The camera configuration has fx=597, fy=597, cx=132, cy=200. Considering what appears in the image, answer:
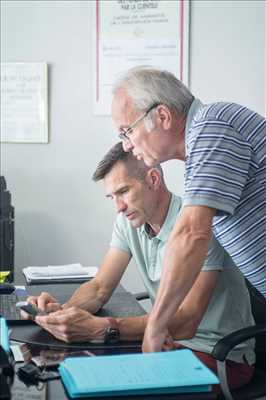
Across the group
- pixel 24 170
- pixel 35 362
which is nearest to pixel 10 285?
pixel 35 362

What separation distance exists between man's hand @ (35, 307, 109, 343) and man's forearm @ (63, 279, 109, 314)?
23 centimetres

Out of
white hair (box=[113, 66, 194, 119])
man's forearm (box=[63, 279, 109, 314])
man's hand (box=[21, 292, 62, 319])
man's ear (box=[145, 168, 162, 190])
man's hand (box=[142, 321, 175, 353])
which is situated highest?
white hair (box=[113, 66, 194, 119])

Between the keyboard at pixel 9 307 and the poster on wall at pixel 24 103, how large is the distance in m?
1.21

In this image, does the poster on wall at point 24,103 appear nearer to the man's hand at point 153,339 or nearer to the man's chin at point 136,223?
the man's chin at point 136,223

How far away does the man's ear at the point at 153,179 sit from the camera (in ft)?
5.86

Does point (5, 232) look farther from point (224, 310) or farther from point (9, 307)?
point (224, 310)

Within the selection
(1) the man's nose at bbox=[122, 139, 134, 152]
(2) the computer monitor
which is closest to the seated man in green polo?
(1) the man's nose at bbox=[122, 139, 134, 152]

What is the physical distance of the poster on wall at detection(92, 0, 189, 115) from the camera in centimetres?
276

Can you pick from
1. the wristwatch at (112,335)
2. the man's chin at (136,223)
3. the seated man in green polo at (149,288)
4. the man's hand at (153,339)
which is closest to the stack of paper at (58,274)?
the seated man in green polo at (149,288)

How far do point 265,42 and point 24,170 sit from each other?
50.3 inches

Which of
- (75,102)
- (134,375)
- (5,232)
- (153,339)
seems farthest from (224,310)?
(75,102)

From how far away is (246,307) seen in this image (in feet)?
5.59

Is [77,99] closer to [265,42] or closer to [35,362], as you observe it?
[265,42]

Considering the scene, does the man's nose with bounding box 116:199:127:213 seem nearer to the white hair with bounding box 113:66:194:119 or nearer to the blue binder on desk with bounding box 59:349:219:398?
the white hair with bounding box 113:66:194:119
